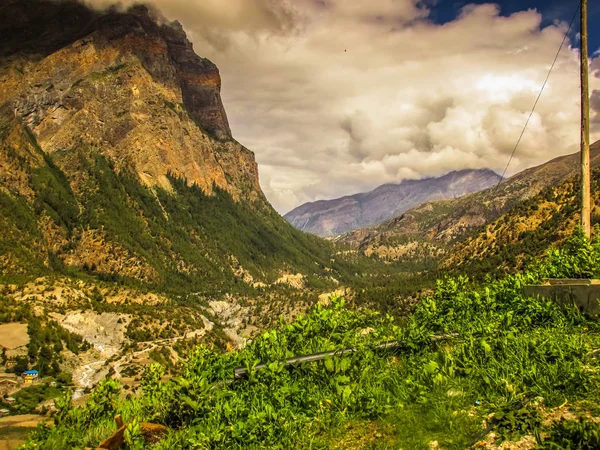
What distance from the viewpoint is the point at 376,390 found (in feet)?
21.4

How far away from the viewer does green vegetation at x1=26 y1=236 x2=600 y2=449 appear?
5203mm

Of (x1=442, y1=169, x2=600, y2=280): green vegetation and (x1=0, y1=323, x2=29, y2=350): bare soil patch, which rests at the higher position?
(x1=442, y1=169, x2=600, y2=280): green vegetation

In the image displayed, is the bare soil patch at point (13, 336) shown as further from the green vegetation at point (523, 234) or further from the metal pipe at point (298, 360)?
the metal pipe at point (298, 360)

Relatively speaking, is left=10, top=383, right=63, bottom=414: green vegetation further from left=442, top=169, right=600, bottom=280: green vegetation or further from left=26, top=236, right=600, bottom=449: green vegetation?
left=442, top=169, right=600, bottom=280: green vegetation

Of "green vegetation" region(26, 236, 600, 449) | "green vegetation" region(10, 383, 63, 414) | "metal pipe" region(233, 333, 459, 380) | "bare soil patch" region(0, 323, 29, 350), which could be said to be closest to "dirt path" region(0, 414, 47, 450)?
"green vegetation" region(10, 383, 63, 414)

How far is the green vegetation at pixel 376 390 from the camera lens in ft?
17.1

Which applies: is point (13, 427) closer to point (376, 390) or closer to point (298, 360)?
point (298, 360)

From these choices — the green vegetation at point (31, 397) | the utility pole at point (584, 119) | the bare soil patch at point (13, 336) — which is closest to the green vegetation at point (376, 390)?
the utility pole at point (584, 119)

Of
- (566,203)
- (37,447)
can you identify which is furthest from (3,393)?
(566,203)

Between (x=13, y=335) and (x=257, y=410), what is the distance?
442 feet

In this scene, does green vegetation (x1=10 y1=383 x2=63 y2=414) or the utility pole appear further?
green vegetation (x1=10 y1=383 x2=63 y2=414)

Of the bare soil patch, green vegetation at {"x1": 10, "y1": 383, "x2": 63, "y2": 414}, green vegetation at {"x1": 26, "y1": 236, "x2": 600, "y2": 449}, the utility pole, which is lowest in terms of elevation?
green vegetation at {"x1": 10, "y1": 383, "x2": 63, "y2": 414}

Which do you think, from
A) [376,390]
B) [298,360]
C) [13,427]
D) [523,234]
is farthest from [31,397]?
[523,234]

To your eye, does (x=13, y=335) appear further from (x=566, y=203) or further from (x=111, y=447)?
(x=566, y=203)
